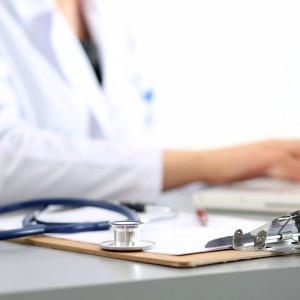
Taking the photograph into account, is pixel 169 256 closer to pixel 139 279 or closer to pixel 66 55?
pixel 139 279

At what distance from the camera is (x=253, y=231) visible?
422mm

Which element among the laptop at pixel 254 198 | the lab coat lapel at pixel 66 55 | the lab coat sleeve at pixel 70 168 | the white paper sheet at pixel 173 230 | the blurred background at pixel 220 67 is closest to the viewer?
the white paper sheet at pixel 173 230

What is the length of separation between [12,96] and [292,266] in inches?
28.7

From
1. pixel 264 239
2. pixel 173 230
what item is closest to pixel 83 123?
pixel 173 230

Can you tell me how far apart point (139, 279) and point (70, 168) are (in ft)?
1.86

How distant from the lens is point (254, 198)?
31.0 inches

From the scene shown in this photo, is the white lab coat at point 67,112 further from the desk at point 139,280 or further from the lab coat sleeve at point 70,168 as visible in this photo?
the desk at point 139,280

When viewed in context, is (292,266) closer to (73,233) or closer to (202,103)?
(73,233)

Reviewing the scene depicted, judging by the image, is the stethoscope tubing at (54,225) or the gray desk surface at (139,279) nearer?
the gray desk surface at (139,279)

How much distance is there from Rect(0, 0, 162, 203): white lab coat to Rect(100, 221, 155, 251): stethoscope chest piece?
47cm

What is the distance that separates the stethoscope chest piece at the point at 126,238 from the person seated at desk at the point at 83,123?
465mm

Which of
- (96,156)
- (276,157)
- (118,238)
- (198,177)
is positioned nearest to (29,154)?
(96,156)

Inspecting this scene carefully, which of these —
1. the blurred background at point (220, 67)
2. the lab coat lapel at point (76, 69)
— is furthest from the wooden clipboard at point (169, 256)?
the lab coat lapel at point (76, 69)

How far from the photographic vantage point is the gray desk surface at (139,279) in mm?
316
